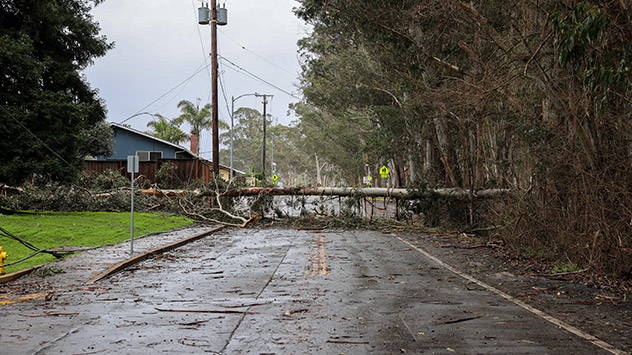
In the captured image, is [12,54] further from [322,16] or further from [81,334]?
[81,334]

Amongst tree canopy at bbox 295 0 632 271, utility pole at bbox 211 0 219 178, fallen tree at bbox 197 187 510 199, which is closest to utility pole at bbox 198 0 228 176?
utility pole at bbox 211 0 219 178

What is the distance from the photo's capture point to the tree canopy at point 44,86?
2052 cm

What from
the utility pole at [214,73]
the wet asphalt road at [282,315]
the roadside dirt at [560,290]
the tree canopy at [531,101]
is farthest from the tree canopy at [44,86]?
the roadside dirt at [560,290]

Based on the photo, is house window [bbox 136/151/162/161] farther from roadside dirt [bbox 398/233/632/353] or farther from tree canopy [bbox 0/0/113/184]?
roadside dirt [bbox 398/233/632/353]

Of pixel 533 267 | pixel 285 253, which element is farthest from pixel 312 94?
pixel 533 267

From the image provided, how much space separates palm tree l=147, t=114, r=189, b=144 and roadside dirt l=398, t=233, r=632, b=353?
47.6 meters

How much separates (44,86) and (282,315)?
19.5 m

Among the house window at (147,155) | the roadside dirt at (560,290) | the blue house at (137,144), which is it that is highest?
the blue house at (137,144)

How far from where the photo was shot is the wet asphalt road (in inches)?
233

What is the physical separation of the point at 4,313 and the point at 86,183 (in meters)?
21.7

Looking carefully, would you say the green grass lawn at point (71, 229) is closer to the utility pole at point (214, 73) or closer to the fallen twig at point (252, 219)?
the fallen twig at point (252, 219)

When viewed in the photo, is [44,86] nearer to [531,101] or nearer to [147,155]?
[531,101]

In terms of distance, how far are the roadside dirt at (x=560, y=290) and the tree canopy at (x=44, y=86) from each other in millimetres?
14695

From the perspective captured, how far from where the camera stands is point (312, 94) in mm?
41125
